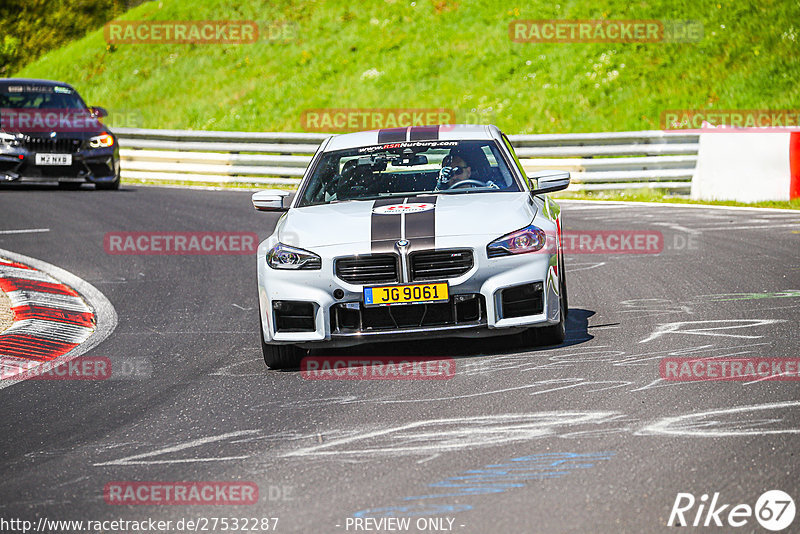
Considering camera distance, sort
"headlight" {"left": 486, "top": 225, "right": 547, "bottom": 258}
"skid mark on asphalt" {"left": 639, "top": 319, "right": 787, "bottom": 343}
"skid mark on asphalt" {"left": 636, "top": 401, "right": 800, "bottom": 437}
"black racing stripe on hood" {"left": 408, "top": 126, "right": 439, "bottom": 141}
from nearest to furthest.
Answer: "skid mark on asphalt" {"left": 636, "top": 401, "right": 800, "bottom": 437}, "headlight" {"left": 486, "top": 225, "right": 547, "bottom": 258}, "skid mark on asphalt" {"left": 639, "top": 319, "right": 787, "bottom": 343}, "black racing stripe on hood" {"left": 408, "top": 126, "right": 439, "bottom": 141}

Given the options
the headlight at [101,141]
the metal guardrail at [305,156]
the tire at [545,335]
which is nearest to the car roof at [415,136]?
the tire at [545,335]

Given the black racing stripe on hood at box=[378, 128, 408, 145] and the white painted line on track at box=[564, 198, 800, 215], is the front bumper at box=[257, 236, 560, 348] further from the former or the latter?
the white painted line on track at box=[564, 198, 800, 215]

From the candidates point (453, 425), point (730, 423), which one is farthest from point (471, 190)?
point (730, 423)

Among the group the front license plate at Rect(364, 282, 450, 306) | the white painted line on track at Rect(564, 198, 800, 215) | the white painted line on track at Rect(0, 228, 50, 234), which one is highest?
the front license plate at Rect(364, 282, 450, 306)

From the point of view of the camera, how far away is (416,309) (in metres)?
6.97

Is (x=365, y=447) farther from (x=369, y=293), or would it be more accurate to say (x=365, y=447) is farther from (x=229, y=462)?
(x=369, y=293)

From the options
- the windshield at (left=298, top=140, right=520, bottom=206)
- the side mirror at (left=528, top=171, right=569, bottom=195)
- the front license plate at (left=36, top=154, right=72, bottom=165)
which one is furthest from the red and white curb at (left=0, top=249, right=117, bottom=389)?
the front license plate at (left=36, top=154, right=72, bottom=165)

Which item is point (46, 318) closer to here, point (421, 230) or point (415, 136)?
point (415, 136)

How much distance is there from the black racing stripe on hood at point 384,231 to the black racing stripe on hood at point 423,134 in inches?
52.2

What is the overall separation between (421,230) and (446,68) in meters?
23.2

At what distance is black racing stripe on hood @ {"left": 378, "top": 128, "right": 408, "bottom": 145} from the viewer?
28.2 feet

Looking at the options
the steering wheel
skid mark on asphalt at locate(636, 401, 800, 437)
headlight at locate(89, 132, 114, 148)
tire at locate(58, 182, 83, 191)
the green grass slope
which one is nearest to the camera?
skid mark on asphalt at locate(636, 401, 800, 437)

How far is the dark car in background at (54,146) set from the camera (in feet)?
61.8

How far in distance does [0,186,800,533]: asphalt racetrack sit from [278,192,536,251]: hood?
813 millimetres
